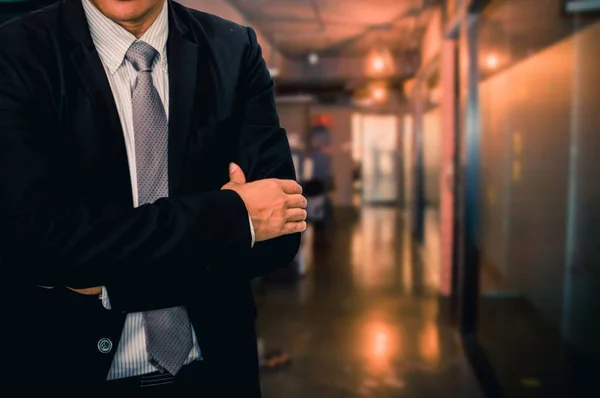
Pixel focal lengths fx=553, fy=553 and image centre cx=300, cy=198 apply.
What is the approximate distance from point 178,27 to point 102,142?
11.6 inches

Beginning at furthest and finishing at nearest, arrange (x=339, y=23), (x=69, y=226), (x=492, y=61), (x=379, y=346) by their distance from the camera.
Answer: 1. (x=339, y=23)
2. (x=492, y=61)
3. (x=379, y=346)
4. (x=69, y=226)

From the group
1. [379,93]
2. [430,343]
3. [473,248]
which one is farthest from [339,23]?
[379,93]

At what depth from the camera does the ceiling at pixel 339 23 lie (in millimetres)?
6785

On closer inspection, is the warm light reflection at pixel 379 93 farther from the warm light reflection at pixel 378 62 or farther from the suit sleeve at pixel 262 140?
the suit sleeve at pixel 262 140

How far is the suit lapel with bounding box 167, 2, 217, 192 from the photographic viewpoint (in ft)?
3.29

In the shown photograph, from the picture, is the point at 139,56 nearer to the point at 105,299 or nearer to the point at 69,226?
the point at 69,226

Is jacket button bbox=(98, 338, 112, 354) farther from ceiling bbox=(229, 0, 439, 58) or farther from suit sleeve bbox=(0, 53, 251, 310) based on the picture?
ceiling bbox=(229, 0, 439, 58)

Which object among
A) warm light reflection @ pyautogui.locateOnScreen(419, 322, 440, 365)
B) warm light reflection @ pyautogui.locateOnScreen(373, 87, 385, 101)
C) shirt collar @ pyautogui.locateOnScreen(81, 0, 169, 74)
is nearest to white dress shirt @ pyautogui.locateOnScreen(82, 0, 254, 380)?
shirt collar @ pyautogui.locateOnScreen(81, 0, 169, 74)

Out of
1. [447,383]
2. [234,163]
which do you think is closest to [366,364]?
[447,383]

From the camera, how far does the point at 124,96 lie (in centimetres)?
103

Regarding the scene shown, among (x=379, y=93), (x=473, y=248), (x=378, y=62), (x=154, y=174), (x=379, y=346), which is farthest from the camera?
(x=379, y=93)

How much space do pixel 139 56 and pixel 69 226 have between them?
34 cm

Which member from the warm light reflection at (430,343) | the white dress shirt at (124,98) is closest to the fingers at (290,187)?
the white dress shirt at (124,98)

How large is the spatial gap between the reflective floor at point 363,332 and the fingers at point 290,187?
7.13ft
